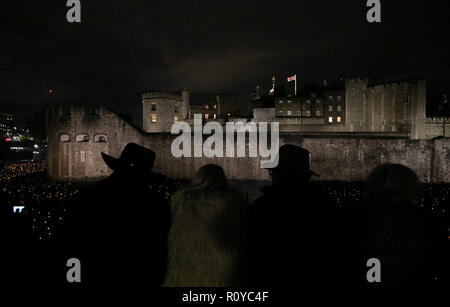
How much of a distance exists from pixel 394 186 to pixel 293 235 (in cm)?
103

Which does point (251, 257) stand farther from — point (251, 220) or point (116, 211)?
point (116, 211)

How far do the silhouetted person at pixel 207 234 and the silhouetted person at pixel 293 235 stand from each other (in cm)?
19

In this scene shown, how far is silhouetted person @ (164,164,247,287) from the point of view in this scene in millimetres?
2445

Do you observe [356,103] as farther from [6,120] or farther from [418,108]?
[6,120]

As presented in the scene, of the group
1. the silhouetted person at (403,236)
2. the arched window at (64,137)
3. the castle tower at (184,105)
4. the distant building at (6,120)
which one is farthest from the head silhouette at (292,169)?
the distant building at (6,120)

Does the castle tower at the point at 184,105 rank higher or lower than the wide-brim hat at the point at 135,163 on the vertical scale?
higher

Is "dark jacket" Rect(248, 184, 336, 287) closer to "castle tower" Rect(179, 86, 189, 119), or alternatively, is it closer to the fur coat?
the fur coat

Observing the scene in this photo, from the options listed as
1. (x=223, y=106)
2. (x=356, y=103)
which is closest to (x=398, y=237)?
(x=356, y=103)

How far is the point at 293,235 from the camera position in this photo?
2475 mm

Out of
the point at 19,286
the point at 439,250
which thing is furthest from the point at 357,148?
the point at 19,286

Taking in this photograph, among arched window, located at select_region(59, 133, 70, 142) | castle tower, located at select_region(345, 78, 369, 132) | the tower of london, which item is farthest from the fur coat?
castle tower, located at select_region(345, 78, 369, 132)

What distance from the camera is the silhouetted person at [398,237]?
247 centimetres

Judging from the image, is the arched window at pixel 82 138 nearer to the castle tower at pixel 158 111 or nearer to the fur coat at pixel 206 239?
the castle tower at pixel 158 111
